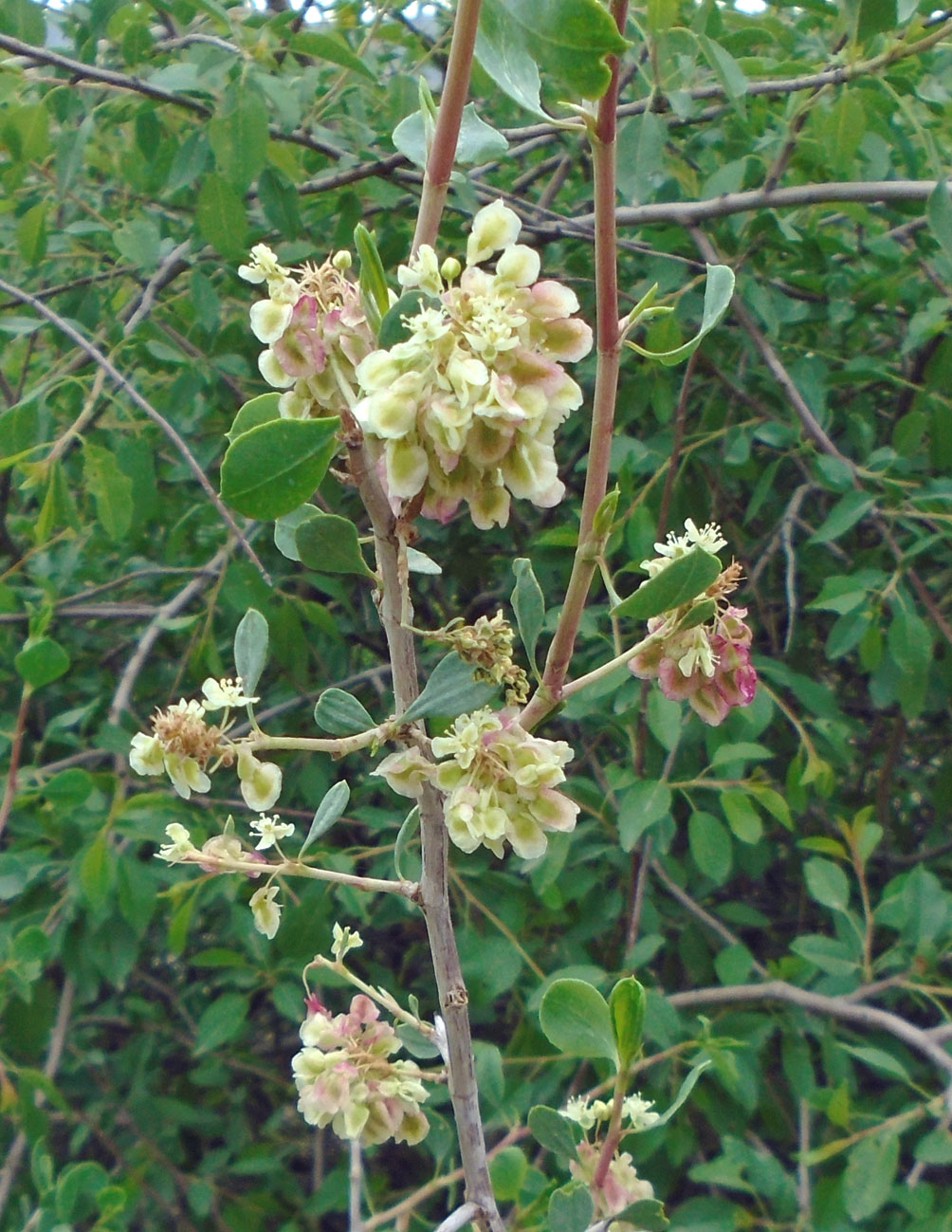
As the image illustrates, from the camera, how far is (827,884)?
0.88 metres

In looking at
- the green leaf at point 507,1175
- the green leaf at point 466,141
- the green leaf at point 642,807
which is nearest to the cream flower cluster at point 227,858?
the green leaf at point 466,141

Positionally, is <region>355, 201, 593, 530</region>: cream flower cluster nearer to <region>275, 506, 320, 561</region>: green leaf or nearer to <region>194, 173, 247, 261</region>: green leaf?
<region>275, 506, 320, 561</region>: green leaf

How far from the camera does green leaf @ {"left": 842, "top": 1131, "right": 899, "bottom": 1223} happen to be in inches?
29.8

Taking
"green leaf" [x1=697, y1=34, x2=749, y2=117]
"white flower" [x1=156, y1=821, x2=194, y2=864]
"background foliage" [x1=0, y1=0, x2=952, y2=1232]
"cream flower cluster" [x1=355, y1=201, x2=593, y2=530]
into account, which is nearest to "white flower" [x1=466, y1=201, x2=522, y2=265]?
"cream flower cluster" [x1=355, y1=201, x2=593, y2=530]

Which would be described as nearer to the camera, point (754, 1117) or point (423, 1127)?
point (423, 1127)

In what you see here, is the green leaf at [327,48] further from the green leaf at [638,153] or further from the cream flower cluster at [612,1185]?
the cream flower cluster at [612,1185]

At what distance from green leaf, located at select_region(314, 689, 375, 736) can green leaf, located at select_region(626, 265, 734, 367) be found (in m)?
0.15

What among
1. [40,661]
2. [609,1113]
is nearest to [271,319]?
[609,1113]

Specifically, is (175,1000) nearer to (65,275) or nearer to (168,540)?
(168,540)

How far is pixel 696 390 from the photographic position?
1015 mm

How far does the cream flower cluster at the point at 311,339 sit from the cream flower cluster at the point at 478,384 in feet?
0.06

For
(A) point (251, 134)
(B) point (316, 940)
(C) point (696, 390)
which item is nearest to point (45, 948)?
(B) point (316, 940)

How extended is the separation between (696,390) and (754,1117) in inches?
28.3

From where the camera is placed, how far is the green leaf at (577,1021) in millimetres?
388
